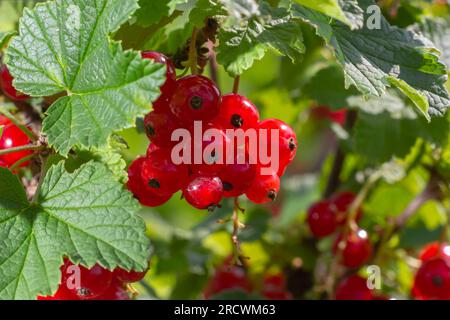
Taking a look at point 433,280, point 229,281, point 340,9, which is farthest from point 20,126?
point 433,280

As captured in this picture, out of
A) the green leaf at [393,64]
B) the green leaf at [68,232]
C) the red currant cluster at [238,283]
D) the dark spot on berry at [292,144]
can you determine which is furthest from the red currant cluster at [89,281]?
the red currant cluster at [238,283]

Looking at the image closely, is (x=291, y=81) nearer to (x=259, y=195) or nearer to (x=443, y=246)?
(x=443, y=246)

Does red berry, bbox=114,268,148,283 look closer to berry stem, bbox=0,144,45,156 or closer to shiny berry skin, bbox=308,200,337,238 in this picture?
berry stem, bbox=0,144,45,156

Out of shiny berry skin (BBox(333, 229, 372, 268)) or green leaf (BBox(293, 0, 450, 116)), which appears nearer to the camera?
green leaf (BBox(293, 0, 450, 116))

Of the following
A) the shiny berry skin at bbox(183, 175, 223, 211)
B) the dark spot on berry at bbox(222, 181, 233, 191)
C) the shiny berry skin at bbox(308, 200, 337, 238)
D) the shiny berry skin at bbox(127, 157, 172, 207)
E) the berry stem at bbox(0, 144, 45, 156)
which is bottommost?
the shiny berry skin at bbox(308, 200, 337, 238)

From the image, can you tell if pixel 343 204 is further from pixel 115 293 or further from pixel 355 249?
pixel 115 293

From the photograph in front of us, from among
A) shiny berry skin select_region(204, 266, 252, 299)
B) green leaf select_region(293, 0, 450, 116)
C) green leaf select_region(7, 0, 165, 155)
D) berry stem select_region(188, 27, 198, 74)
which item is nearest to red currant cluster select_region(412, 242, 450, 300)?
shiny berry skin select_region(204, 266, 252, 299)
